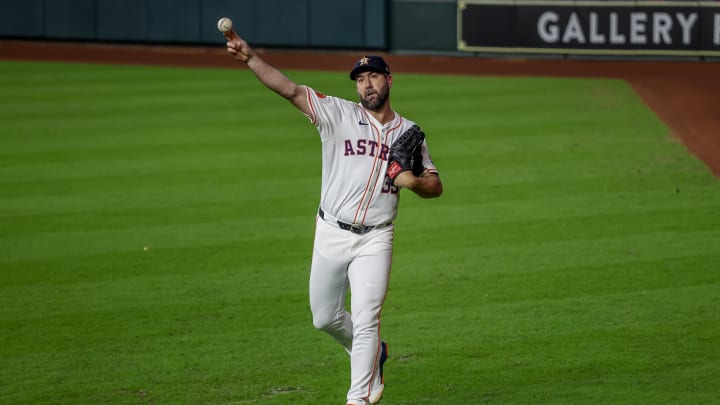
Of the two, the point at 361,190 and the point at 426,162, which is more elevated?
the point at 426,162

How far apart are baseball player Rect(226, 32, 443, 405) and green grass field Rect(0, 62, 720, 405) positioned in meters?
0.67

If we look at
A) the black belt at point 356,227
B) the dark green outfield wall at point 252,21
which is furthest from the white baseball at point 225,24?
the dark green outfield wall at point 252,21

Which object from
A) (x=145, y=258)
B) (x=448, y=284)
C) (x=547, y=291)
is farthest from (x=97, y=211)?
(x=547, y=291)

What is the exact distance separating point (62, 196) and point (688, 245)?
630cm

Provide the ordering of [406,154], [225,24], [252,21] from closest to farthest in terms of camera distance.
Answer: [225,24] < [406,154] < [252,21]

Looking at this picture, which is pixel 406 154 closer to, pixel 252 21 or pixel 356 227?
pixel 356 227

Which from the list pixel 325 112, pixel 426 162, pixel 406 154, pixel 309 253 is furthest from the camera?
pixel 309 253

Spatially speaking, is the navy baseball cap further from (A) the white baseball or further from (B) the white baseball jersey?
(A) the white baseball

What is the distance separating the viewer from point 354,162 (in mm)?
5961

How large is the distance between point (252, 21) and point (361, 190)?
15820 millimetres

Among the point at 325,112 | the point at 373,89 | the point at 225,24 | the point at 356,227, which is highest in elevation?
the point at 225,24

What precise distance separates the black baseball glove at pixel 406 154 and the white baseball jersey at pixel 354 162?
0.11 metres

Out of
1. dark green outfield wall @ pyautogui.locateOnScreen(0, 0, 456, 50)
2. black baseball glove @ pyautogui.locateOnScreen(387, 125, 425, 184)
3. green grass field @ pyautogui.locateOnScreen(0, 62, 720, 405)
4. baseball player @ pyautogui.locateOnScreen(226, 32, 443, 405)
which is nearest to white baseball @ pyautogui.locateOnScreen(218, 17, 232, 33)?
baseball player @ pyautogui.locateOnScreen(226, 32, 443, 405)

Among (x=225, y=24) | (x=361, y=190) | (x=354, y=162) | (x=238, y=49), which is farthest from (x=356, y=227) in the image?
(x=225, y=24)
